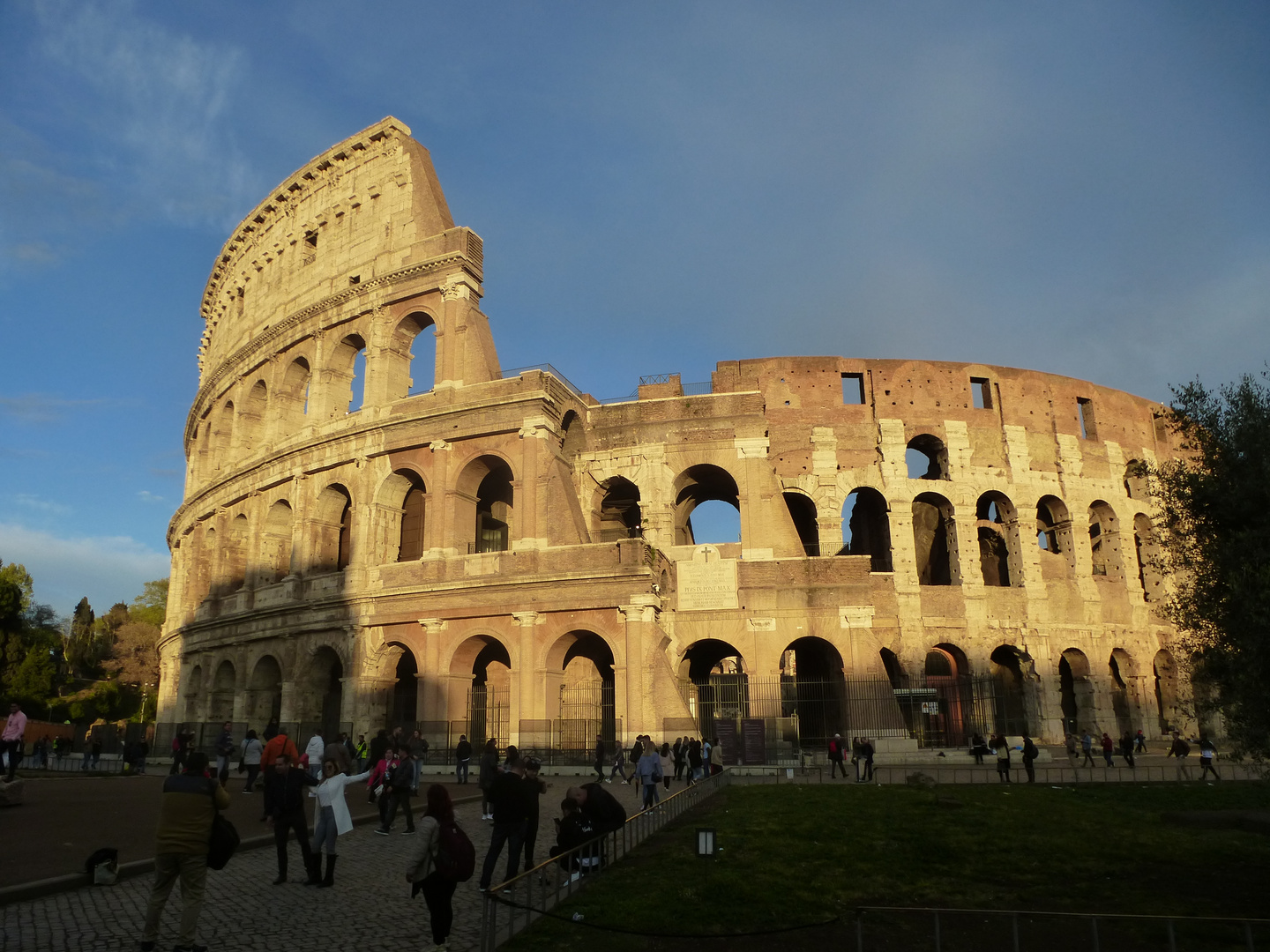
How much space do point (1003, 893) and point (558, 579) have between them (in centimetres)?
1613

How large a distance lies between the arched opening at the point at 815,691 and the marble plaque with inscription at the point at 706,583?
8.33ft

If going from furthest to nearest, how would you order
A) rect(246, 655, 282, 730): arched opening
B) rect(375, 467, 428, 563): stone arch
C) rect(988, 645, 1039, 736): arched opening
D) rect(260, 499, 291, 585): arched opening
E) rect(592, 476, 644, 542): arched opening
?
1. rect(592, 476, 644, 542): arched opening
2. rect(260, 499, 291, 585): arched opening
3. rect(988, 645, 1039, 736): arched opening
4. rect(246, 655, 282, 730): arched opening
5. rect(375, 467, 428, 563): stone arch

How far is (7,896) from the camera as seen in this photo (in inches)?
314

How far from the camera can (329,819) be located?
8742 mm

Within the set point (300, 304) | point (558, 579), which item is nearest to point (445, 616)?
point (558, 579)

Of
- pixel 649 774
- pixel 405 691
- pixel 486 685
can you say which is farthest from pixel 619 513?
pixel 649 774

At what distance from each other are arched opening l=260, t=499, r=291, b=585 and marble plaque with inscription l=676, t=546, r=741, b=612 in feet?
44.4

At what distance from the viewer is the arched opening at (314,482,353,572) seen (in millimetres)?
28578

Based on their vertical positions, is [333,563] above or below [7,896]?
above

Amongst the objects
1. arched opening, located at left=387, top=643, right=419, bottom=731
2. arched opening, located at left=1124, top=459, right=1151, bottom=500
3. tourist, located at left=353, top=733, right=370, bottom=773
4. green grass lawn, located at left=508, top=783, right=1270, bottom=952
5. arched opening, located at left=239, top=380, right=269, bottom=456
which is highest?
arched opening, located at left=239, top=380, right=269, bottom=456

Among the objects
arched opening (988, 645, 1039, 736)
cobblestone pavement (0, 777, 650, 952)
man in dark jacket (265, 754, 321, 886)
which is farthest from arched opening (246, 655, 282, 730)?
arched opening (988, 645, 1039, 736)

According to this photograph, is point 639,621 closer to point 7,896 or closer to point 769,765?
point 769,765

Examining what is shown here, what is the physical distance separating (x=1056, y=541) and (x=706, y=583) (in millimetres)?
14476

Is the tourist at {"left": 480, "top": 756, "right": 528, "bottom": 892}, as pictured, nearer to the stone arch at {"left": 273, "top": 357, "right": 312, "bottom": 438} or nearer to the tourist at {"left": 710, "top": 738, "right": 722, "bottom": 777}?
the tourist at {"left": 710, "top": 738, "right": 722, "bottom": 777}
